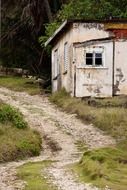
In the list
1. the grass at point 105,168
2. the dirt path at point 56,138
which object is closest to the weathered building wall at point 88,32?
the dirt path at point 56,138

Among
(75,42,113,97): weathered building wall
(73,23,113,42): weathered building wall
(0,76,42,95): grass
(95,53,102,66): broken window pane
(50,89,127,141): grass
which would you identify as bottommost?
(50,89,127,141): grass

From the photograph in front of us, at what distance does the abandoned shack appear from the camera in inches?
1089

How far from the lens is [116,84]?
27.7m

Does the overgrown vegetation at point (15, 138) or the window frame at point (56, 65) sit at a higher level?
the window frame at point (56, 65)

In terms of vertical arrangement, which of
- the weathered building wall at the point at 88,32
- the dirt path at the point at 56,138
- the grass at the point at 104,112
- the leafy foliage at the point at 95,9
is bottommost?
the dirt path at the point at 56,138

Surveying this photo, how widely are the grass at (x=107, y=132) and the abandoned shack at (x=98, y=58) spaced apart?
39.0 inches

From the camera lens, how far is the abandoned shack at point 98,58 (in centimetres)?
2766

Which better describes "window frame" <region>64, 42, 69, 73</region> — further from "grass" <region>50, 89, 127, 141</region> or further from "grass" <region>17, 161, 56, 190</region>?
"grass" <region>17, 161, 56, 190</region>

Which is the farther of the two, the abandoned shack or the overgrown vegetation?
the abandoned shack

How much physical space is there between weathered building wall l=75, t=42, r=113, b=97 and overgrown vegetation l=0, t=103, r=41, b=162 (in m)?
7.42

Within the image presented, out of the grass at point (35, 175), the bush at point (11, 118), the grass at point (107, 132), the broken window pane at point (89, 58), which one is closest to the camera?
the grass at point (35, 175)

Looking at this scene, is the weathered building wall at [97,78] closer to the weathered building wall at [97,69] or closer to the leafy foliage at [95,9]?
the weathered building wall at [97,69]

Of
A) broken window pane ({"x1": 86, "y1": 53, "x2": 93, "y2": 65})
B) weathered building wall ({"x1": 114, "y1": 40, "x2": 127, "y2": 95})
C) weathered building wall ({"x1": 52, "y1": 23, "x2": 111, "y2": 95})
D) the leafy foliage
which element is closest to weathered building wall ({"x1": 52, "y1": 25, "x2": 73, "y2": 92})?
weathered building wall ({"x1": 52, "y1": 23, "x2": 111, "y2": 95})

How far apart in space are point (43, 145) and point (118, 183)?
22.3 ft
